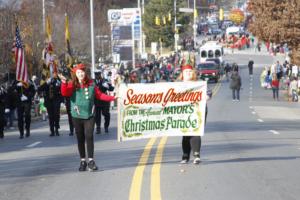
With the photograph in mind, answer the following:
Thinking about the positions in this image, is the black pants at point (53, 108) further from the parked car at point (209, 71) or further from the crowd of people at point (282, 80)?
the parked car at point (209, 71)

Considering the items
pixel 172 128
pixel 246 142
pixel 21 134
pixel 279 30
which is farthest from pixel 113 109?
pixel 172 128

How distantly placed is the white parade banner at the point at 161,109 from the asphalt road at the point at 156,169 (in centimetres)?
59

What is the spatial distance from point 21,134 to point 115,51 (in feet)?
138

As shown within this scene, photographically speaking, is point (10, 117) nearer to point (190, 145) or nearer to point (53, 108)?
point (53, 108)

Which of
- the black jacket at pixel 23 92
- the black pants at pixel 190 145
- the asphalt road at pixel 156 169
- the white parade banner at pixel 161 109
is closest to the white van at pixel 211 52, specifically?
the asphalt road at pixel 156 169

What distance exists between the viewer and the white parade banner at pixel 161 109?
15.6 m

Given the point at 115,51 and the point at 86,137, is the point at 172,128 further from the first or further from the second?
the point at 115,51

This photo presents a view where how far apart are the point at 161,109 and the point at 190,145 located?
81 centimetres

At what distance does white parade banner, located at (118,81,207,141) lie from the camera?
15.6 m

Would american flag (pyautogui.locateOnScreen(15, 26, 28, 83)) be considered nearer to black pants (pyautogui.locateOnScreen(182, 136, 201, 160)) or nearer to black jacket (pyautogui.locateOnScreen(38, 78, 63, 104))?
black jacket (pyautogui.locateOnScreen(38, 78, 63, 104))

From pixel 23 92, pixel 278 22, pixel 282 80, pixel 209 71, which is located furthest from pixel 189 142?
pixel 282 80

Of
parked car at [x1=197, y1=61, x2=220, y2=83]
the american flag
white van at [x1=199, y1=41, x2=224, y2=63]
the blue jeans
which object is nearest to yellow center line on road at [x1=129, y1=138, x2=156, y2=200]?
the american flag

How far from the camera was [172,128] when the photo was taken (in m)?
15.9

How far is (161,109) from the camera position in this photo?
1589 centimetres
